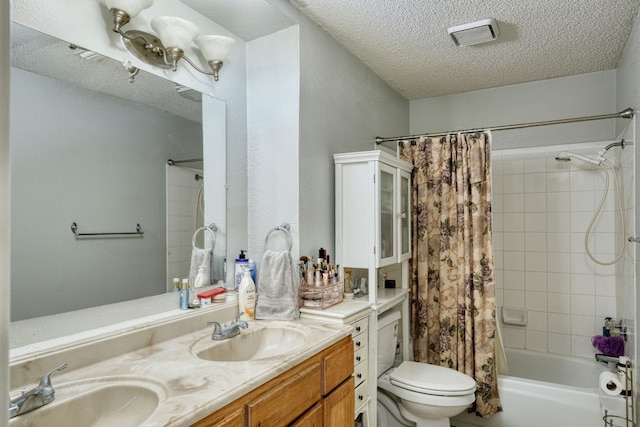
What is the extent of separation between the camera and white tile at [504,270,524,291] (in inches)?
122

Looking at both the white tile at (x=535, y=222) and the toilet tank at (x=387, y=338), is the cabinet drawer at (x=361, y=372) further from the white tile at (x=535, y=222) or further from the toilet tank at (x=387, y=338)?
the white tile at (x=535, y=222)

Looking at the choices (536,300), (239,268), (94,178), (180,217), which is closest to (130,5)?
(94,178)

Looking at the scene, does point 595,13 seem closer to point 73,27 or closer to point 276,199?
point 276,199

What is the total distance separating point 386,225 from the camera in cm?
226

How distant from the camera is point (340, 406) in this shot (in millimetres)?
1603

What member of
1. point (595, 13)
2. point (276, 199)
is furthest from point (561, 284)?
point (276, 199)

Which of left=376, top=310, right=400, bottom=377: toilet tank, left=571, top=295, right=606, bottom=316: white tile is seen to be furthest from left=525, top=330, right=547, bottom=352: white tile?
left=376, top=310, right=400, bottom=377: toilet tank

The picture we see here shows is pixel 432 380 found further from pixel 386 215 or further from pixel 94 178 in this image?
pixel 94 178

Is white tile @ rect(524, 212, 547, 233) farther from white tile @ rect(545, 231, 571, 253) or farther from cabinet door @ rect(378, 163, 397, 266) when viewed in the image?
cabinet door @ rect(378, 163, 397, 266)

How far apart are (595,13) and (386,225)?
1511 millimetres

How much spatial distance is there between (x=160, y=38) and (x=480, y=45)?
1817 millimetres

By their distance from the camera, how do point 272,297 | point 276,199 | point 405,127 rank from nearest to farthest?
point 272,297 < point 276,199 < point 405,127

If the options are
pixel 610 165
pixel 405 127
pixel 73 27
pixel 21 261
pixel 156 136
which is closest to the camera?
pixel 21 261

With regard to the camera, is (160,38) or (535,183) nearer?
(160,38)
